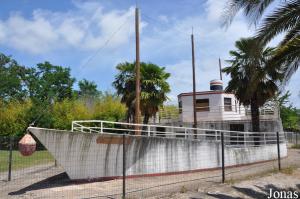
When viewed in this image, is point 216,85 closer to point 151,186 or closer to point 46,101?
point 151,186

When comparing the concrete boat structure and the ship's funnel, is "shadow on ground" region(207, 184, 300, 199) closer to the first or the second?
the concrete boat structure

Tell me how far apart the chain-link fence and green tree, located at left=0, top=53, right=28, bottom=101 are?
47606mm

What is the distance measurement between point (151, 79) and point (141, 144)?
12.4 m

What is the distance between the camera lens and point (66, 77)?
222ft

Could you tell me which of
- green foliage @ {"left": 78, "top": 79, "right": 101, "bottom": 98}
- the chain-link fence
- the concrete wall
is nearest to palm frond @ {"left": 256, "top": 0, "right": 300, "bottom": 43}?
the chain-link fence

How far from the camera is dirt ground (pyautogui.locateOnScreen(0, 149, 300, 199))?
37.1 ft

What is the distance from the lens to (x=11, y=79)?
6338 centimetres

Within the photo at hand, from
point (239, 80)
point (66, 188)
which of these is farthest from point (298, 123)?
point (66, 188)

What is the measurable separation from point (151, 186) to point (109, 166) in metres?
2.19

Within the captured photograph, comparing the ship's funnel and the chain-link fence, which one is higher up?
the ship's funnel

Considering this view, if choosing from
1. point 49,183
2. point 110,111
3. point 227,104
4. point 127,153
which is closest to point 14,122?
point 110,111

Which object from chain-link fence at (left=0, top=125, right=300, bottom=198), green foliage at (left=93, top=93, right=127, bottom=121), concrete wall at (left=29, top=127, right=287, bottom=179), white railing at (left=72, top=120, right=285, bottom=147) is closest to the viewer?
chain-link fence at (left=0, top=125, right=300, bottom=198)

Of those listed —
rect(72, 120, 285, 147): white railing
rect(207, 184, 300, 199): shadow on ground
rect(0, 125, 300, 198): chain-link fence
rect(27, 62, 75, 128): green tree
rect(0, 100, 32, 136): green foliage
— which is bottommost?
rect(207, 184, 300, 199): shadow on ground

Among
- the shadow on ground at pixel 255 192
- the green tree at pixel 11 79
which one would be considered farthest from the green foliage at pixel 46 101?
the shadow on ground at pixel 255 192
